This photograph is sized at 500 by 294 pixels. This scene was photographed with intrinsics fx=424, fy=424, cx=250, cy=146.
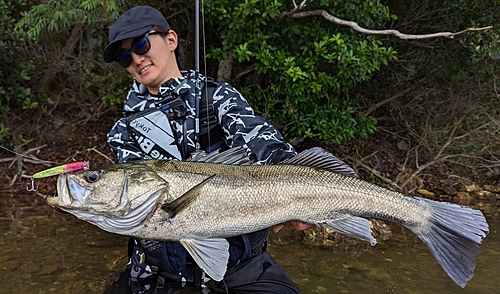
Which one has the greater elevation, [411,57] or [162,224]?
[162,224]

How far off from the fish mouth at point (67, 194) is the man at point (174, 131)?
804 millimetres

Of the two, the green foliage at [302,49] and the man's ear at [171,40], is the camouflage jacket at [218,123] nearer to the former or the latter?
the man's ear at [171,40]

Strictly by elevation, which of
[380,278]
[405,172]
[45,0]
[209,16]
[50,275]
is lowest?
[405,172]

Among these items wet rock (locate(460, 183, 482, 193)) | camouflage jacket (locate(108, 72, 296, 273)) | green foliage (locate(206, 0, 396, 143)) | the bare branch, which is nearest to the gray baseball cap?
camouflage jacket (locate(108, 72, 296, 273))

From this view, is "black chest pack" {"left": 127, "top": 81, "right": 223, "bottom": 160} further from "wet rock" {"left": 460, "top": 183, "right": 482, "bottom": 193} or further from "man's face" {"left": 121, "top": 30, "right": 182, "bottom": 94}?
"wet rock" {"left": 460, "top": 183, "right": 482, "bottom": 193}

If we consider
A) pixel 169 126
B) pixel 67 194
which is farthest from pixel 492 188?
pixel 67 194

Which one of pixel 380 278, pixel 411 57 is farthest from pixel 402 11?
pixel 380 278

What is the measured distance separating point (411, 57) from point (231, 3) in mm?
4066

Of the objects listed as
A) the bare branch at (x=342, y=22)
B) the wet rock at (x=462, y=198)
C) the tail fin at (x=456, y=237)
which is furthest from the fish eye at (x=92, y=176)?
the wet rock at (x=462, y=198)

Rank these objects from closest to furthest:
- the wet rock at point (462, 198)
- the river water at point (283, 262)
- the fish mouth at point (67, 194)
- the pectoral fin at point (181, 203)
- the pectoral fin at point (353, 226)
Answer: the fish mouth at point (67, 194)
the pectoral fin at point (181, 203)
the pectoral fin at point (353, 226)
the river water at point (283, 262)
the wet rock at point (462, 198)

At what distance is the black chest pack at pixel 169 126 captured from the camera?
3293 mm

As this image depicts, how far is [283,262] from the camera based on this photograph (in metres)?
5.40

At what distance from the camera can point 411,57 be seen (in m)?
8.59

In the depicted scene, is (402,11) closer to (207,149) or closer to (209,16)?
(209,16)
